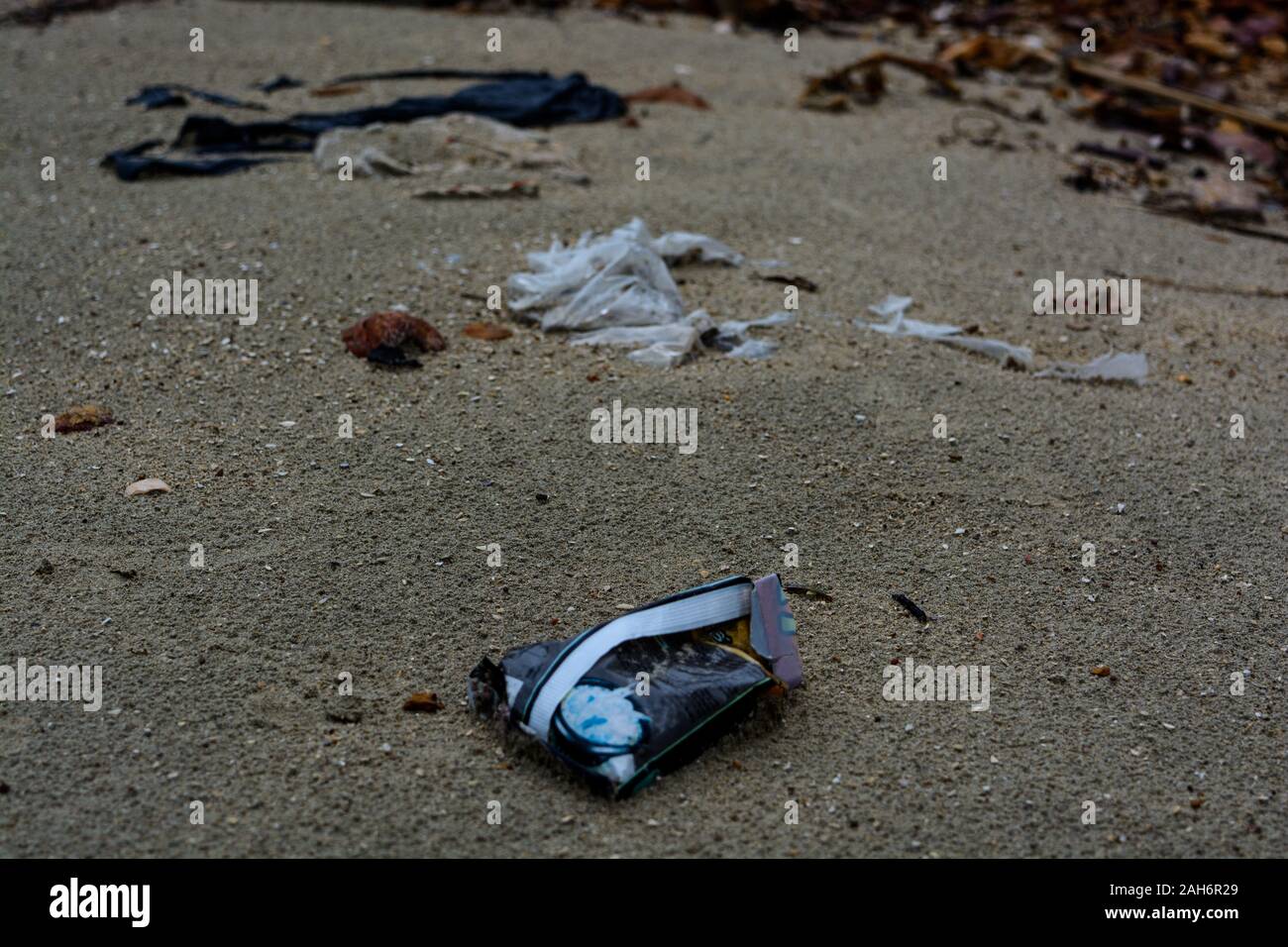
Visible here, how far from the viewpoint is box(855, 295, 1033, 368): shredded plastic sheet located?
4.70 m

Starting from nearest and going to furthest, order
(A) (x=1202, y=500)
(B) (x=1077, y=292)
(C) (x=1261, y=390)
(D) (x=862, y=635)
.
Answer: (D) (x=862, y=635)
(A) (x=1202, y=500)
(C) (x=1261, y=390)
(B) (x=1077, y=292)

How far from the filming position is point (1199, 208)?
6.95m

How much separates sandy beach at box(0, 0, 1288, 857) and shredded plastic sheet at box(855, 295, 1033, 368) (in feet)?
0.26

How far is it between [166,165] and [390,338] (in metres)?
2.38

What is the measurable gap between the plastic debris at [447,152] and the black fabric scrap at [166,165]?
1.36 feet

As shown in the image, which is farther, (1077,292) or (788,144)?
(788,144)

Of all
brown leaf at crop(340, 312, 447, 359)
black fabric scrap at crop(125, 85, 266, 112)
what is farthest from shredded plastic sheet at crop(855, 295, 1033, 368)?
black fabric scrap at crop(125, 85, 266, 112)

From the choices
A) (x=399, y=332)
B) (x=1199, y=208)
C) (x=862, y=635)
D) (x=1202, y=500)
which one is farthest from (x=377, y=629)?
(x=1199, y=208)

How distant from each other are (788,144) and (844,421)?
346cm

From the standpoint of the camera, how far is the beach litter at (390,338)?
4262 mm

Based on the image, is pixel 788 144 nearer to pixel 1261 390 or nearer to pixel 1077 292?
pixel 1077 292

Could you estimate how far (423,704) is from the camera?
2760 millimetres

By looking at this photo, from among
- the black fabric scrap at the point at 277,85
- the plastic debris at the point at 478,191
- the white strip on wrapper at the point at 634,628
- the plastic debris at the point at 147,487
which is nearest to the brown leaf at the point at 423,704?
the white strip on wrapper at the point at 634,628

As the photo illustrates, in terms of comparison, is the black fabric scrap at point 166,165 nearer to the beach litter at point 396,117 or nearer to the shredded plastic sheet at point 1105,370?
the beach litter at point 396,117
